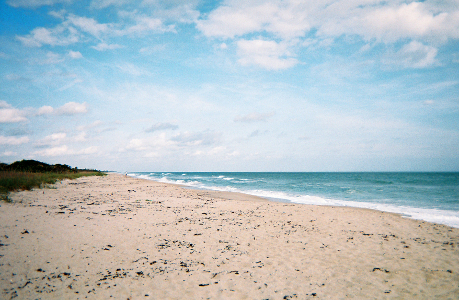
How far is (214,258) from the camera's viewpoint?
7.17 m

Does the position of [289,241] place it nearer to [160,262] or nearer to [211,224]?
[211,224]

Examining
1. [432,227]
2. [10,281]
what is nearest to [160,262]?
[10,281]

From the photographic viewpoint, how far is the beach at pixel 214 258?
17.5 ft

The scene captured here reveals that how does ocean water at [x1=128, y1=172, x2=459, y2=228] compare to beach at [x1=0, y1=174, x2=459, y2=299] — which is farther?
ocean water at [x1=128, y1=172, x2=459, y2=228]

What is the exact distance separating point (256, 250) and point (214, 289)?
2.85m

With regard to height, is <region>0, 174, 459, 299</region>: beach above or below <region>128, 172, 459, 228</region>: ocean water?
above

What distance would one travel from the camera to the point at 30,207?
12211 mm

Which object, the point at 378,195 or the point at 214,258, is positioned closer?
the point at 214,258

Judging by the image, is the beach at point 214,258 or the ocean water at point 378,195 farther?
the ocean water at point 378,195

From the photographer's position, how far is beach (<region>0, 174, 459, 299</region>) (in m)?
5.35

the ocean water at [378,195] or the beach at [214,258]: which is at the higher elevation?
the beach at [214,258]

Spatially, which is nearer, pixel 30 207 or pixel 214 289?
pixel 214 289

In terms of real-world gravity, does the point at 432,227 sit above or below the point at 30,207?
below

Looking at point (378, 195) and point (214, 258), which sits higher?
point (214, 258)
